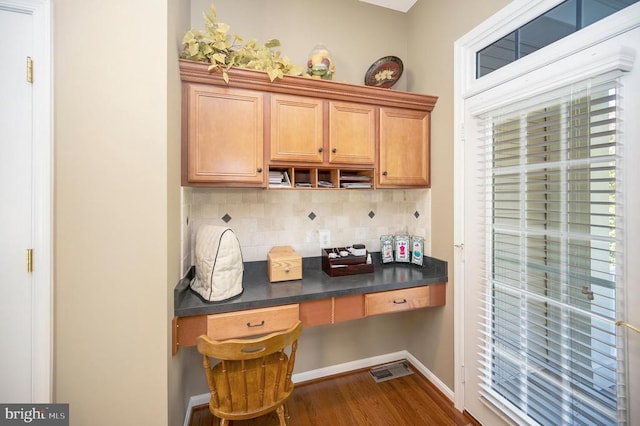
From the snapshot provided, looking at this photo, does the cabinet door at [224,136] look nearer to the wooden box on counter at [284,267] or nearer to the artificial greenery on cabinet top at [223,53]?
the artificial greenery on cabinet top at [223,53]

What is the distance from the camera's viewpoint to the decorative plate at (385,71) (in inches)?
79.5

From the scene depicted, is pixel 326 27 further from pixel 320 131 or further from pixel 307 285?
pixel 307 285

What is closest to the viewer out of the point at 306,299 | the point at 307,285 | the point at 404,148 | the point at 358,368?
the point at 306,299

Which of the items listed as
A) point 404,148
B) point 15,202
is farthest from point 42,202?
point 404,148

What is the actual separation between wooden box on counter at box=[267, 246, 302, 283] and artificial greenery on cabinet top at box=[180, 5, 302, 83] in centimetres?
115

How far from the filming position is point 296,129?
1.72 m

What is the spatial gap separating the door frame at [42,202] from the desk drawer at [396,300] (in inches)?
62.6

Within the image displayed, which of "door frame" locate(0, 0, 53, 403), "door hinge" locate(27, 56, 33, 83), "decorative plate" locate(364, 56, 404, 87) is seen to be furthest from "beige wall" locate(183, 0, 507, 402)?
"door hinge" locate(27, 56, 33, 83)

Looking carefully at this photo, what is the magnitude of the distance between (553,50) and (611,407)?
1.59 meters

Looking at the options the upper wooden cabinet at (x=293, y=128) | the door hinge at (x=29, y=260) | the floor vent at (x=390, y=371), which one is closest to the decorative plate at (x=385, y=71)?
the upper wooden cabinet at (x=293, y=128)

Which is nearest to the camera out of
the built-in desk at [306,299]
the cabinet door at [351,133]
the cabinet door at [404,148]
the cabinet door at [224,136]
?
the built-in desk at [306,299]

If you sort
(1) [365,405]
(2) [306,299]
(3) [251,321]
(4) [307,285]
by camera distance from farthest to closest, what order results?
1. (1) [365,405]
2. (4) [307,285]
3. (2) [306,299]
4. (3) [251,321]

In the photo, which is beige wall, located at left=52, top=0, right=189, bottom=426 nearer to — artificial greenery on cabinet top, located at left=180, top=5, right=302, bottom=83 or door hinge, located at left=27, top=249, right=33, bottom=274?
door hinge, located at left=27, top=249, right=33, bottom=274

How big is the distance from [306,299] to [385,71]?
1.81 m
